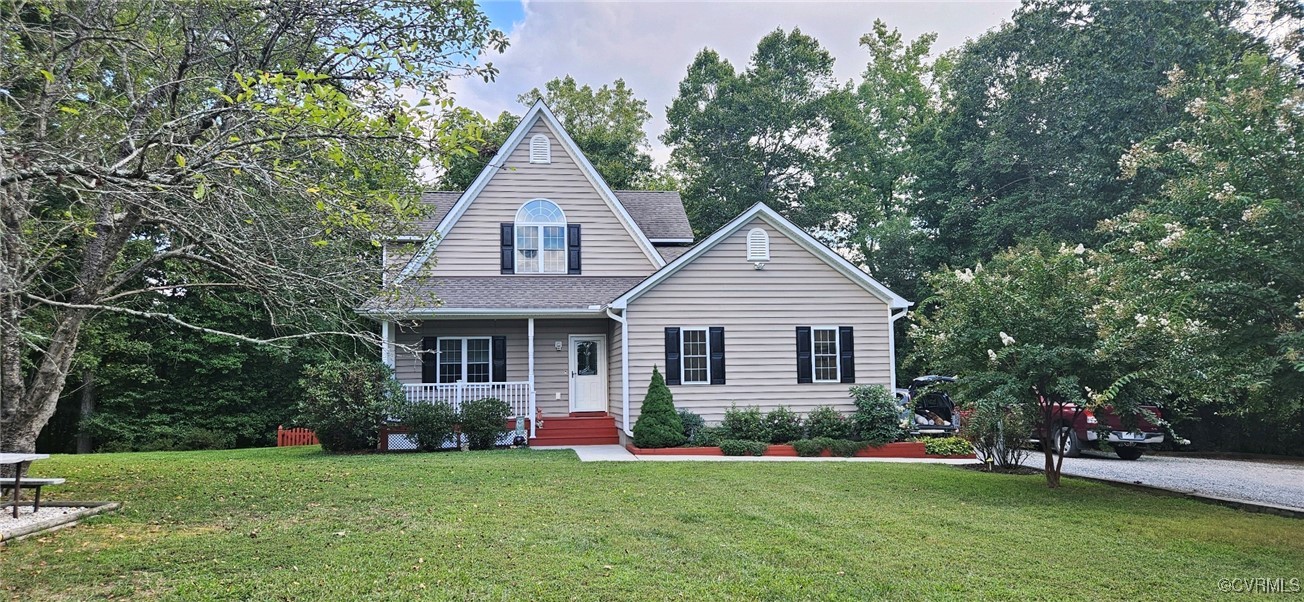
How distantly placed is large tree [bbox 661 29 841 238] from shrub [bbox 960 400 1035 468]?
21466 mm

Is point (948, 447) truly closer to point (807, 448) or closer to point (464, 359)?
point (807, 448)

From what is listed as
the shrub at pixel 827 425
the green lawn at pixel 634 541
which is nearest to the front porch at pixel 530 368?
the shrub at pixel 827 425

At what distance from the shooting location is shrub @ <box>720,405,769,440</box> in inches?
590

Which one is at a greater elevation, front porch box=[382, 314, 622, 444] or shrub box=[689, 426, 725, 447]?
front porch box=[382, 314, 622, 444]

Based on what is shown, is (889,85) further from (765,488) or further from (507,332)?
(765,488)

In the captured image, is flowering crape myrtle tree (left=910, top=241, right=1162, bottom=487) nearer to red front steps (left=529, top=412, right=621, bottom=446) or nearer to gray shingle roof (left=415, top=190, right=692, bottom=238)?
red front steps (left=529, top=412, right=621, bottom=446)

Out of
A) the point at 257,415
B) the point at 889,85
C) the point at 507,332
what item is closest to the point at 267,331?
the point at 257,415

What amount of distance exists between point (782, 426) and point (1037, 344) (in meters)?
6.40

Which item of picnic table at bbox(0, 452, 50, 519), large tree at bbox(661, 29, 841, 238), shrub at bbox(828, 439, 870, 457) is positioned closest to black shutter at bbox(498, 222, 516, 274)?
shrub at bbox(828, 439, 870, 457)

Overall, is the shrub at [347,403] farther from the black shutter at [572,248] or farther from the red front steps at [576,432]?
the black shutter at [572,248]

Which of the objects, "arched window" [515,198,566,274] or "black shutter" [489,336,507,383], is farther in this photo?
"arched window" [515,198,566,274]

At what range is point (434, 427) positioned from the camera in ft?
48.2

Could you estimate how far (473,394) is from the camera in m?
15.7

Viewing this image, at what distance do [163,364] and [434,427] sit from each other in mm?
13090
